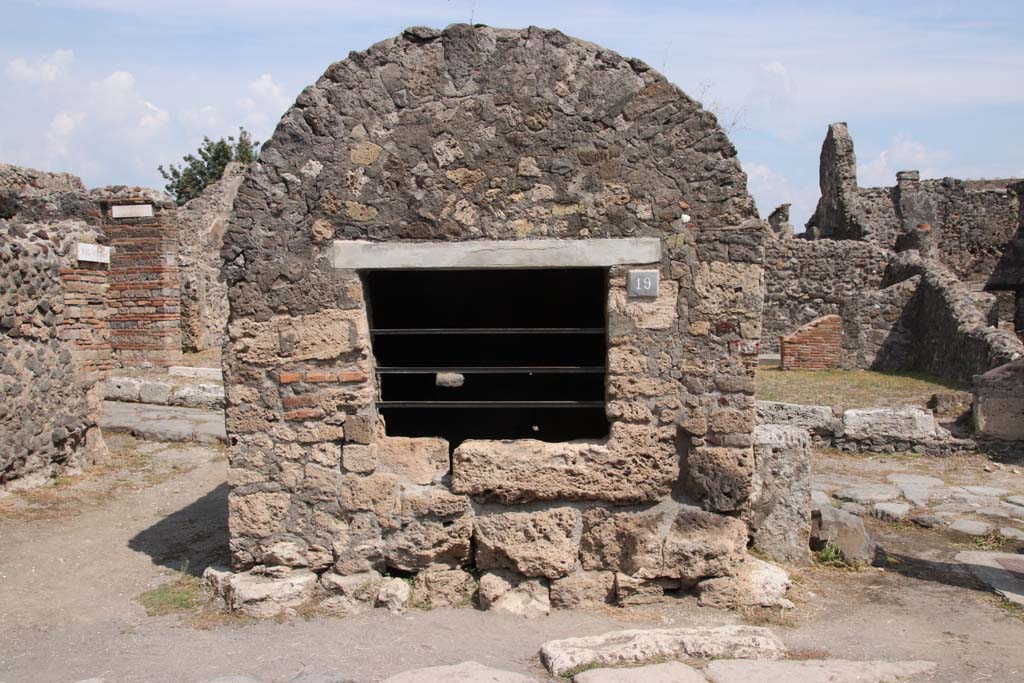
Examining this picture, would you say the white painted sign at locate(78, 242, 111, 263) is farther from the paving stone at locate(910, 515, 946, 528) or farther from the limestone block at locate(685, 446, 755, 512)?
the paving stone at locate(910, 515, 946, 528)

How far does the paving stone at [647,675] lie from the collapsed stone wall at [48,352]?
5.77 metres

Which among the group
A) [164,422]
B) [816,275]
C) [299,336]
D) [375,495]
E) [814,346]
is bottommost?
[164,422]

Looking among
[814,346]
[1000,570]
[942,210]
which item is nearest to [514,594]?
[1000,570]

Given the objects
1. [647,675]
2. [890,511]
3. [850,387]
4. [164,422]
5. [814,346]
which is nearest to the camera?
[647,675]

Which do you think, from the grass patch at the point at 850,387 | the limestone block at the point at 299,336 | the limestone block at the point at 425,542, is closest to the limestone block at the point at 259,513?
the limestone block at the point at 425,542

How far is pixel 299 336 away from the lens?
16.6 feet

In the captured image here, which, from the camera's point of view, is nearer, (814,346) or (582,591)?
(582,591)

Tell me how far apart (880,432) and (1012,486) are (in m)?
1.57

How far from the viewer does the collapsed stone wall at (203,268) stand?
1692cm

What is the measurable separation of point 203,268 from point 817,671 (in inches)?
699

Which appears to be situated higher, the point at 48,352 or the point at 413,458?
the point at 48,352

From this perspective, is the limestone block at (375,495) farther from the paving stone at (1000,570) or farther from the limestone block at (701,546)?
the paving stone at (1000,570)

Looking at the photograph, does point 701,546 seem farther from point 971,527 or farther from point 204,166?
point 204,166

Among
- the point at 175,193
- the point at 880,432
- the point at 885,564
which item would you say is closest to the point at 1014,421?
the point at 880,432
